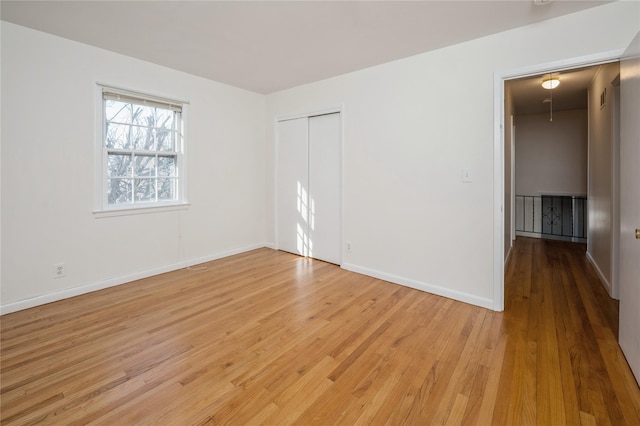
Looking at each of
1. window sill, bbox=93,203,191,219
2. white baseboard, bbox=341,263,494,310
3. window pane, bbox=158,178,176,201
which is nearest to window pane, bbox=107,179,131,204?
window sill, bbox=93,203,191,219

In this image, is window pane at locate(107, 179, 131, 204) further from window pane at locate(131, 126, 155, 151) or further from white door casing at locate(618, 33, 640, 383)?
white door casing at locate(618, 33, 640, 383)

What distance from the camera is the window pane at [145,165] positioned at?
3635 millimetres

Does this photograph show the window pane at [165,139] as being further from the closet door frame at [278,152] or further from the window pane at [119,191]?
the closet door frame at [278,152]

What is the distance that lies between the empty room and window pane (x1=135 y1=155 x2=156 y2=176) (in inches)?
0.8

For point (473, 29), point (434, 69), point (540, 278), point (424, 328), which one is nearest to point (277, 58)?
point (434, 69)

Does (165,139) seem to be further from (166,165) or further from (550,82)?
(550,82)

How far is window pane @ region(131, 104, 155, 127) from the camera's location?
11.7 ft

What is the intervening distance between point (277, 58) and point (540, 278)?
4152 mm

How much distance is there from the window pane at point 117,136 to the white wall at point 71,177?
0.63 ft

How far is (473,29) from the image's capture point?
2.66 m

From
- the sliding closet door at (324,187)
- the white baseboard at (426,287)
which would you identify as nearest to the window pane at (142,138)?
the sliding closet door at (324,187)

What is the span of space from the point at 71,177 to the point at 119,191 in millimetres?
501

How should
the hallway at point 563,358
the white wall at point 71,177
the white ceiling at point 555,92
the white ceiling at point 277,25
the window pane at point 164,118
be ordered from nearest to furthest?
the hallway at point 563,358 → the white ceiling at point 277,25 → the white wall at point 71,177 → the window pane at point 164,118 → the white ceiling at point 555,92

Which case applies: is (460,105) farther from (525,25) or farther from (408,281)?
(408,281)
